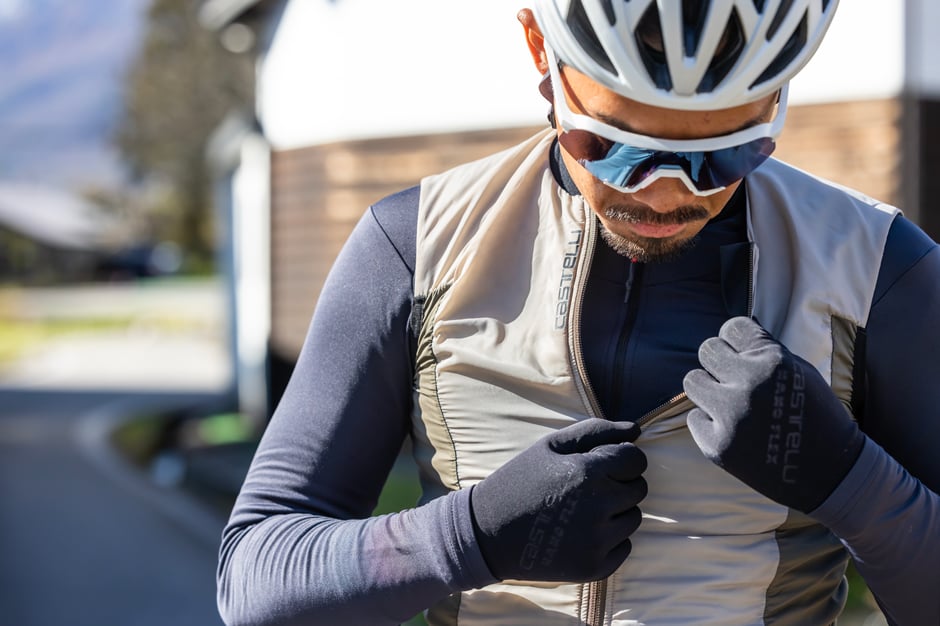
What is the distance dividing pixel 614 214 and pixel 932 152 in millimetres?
4977

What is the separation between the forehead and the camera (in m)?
1.33

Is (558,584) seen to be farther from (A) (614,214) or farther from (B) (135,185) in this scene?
(B) (135,185)

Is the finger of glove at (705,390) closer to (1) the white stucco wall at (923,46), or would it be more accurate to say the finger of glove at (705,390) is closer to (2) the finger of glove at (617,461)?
(2) the finger of glove at (617,461)

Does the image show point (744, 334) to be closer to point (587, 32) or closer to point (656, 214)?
point (656, 214)

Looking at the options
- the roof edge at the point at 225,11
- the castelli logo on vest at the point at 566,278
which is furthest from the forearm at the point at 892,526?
the roof edge at the point at 225,11

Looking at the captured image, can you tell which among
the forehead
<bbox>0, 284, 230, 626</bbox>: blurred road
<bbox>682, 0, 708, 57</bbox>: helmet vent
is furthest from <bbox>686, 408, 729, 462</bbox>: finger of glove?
<bbox>0, 284, 230, 626</bbox>: blurred road

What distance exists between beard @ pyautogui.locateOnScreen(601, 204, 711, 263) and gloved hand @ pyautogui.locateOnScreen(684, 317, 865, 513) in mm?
190

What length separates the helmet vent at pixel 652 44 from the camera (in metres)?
1.32

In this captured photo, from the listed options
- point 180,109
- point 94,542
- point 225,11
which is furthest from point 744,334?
point 180,109

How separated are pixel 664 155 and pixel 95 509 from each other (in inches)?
332

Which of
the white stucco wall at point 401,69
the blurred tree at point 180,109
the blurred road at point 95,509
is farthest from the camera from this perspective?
the blurred tree at point 180,109

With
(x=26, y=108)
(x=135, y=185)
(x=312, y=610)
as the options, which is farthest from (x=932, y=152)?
(x=26, y=108)

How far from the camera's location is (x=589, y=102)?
54.9 inches

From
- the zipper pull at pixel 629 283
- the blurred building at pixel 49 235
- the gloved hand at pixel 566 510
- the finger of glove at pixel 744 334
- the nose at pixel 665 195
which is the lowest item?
the blurred building at pixel 49 235
